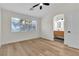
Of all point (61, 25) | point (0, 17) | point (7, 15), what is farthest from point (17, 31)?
point (61, 25)

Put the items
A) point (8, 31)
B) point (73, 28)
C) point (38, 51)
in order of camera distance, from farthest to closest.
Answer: point (8, 31)
point (73, 28)
point (38, 51)

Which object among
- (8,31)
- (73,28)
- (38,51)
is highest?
(73,28)

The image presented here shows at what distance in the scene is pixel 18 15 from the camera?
6.52 metres

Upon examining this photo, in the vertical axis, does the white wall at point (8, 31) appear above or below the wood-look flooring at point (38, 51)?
above

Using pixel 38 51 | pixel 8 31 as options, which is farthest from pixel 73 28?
pixel 8 31

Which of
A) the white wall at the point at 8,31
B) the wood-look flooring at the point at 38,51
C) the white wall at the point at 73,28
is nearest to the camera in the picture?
the wood-look flooring at the point at 38,51

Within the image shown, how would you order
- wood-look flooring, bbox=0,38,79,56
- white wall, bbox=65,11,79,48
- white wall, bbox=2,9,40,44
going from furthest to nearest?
white wall, bbox=2,9,40,44 < white wall, bbox=65,11,79,48 < wood-look flooring, bbox=0,38,79,56

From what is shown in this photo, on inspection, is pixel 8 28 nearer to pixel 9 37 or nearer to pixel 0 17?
pixel 9 37

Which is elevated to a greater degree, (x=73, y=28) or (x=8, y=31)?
(x=73, y=28)

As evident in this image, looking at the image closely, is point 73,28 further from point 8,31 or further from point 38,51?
point 8,31

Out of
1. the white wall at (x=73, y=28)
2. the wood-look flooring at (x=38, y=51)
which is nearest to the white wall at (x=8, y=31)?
the wood-look flooring at (x=38, y=51)

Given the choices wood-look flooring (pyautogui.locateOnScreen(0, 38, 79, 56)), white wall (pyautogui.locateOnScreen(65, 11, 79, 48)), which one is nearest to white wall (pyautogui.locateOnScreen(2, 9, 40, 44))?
wood-look flooring (pyautogui.locateOnScreen(0, 38, 79, 56))

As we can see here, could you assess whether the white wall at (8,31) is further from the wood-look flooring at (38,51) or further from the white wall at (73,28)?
the white wall at (73,28)

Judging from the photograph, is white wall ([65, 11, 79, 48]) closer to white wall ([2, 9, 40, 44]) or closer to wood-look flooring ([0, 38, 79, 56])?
wood-look flooring ([0, 38, 79, 56])
